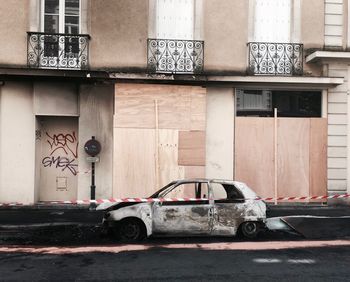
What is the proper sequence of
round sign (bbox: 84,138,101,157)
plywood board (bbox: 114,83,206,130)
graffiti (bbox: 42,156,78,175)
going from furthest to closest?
1. graffiti (bbox: 42,156,78,175)
2. plywood board (bbox: 114,83,206,130)
3. round sign (bbox: 84,138,101,157)

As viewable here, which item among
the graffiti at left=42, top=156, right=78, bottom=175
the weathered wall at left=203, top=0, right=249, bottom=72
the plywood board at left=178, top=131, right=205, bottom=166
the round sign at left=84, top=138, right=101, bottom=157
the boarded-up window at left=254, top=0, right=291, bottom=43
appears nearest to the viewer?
the round sign at left=84, top=138, right=101, bottom=157

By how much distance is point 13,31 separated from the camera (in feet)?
46.3

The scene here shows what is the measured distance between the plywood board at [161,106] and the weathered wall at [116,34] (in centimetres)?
83

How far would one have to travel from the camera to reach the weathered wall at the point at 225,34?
48.3 ft

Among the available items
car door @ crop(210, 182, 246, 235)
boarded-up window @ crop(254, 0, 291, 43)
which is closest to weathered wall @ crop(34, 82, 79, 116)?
boarded-up window @ crop(254, 0, 291, 43)

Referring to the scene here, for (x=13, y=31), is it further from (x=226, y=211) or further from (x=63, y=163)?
(x=226, y=211)

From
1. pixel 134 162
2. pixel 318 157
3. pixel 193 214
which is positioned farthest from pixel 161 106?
pixel 193 214

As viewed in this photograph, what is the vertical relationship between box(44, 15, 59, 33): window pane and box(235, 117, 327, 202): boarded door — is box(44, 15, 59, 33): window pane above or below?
above

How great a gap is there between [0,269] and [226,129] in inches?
354

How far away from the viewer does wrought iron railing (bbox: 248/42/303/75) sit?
14.9 meters

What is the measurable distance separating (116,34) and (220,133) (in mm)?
4352

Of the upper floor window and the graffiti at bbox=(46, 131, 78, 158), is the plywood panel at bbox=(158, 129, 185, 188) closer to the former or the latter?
the graffiti at bbox=(46, 131, 78, 158)

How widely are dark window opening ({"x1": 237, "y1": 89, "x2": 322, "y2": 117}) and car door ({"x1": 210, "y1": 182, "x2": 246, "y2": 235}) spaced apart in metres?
5.53

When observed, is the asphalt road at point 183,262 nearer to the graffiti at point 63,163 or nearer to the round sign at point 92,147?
the round sign at point 92,147
